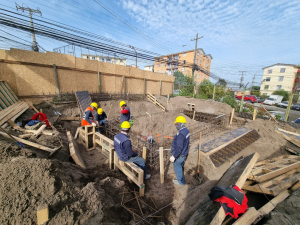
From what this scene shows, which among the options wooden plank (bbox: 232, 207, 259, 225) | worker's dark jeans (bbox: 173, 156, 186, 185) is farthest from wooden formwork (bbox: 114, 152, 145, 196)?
wooden plank (bbox: 232, 207, 259, 225)

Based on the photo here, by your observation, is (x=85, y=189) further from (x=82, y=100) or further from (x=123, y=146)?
(x=82, y=100)

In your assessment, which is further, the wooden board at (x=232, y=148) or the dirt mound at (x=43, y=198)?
the wooden board at (x=232, y=148)

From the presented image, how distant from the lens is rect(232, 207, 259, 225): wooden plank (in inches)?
83.9

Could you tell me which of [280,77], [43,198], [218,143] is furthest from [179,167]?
[280,77]

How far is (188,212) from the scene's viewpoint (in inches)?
117

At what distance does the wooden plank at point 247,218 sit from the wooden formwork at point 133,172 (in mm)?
1868

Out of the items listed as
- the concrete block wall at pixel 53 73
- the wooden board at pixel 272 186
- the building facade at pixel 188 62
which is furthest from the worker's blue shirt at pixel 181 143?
the building facade at pixel 188 62

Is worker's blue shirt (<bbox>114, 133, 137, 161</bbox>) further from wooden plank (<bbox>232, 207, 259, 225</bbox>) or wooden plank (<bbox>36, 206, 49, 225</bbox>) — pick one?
wooden plank (<bbox>232, 207, 259, 225</bbox>)

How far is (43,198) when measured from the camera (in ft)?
6.01

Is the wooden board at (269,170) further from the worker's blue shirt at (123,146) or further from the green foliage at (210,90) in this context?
the green foliage at (210,90)

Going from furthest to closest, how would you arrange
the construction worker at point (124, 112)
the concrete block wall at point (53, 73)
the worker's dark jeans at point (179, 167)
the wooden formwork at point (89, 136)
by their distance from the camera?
the concrete block wall at point (53, 73), the construction worker at point (124, 112), the wooden formwork at point (89, 136), the worker's dark jeans at point (179, 167)

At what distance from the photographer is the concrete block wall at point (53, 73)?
25.3ft

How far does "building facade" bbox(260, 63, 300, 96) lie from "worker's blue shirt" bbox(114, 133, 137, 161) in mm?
37150

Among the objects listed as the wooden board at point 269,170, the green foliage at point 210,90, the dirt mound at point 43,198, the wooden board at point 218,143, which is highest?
the green foliage at point 210,90
